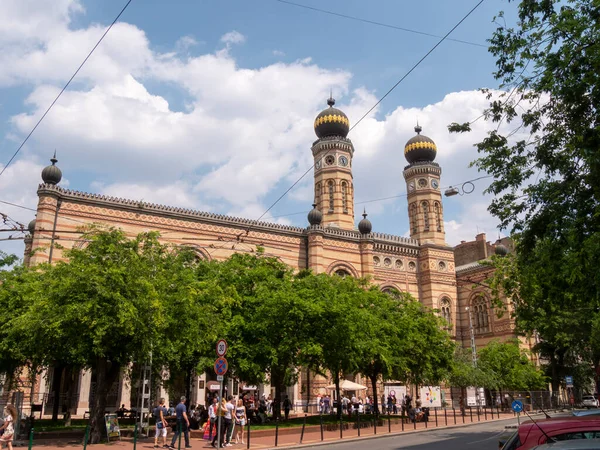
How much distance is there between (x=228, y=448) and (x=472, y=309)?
29876 millimetres

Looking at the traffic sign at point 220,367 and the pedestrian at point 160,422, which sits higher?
the traffic sign at point 220,367

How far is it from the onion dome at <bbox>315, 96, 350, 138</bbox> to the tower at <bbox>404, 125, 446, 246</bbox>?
6.54 metres

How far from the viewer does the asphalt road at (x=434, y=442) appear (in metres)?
14.0

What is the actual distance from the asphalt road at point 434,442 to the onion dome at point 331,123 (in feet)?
84.0

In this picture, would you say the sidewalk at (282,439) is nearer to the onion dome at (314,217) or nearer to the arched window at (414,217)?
the onion dome at (314,217)

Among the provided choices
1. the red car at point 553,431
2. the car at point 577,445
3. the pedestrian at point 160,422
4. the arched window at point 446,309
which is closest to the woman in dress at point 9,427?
the pedestrian at point 160,422

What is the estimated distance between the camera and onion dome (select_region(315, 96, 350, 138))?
3997 centimetres

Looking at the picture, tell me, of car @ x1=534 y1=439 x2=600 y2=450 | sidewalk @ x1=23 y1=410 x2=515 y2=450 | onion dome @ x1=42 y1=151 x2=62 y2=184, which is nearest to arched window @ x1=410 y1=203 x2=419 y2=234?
sidewalk @ x1=23 y1=410 x2=515 y2=450

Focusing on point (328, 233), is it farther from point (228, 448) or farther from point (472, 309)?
point (228, 448)

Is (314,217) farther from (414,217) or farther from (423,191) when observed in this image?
(423,191)

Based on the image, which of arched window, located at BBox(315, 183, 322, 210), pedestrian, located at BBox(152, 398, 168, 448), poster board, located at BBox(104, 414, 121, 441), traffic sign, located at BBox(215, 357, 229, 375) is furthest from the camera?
arched window, located at BBox(315, 183, 322, 210)

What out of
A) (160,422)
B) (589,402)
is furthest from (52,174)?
(589,402)

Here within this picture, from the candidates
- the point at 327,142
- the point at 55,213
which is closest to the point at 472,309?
the point at 327,142

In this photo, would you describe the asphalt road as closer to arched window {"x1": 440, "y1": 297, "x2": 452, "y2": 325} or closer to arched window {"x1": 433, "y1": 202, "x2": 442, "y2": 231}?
arched window {"x1": 440, "y1": 297, "x2": 452, "y2": 325}
